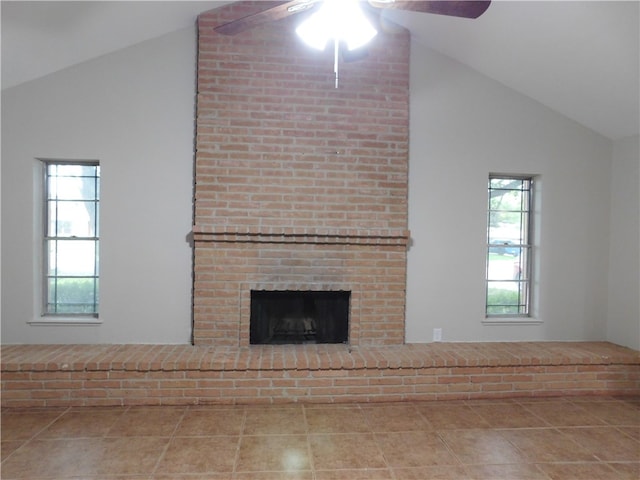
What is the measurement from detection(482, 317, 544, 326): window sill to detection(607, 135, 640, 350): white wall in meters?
0.73

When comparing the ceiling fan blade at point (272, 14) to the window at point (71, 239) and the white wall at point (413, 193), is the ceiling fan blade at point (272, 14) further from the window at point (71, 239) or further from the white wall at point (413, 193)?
the window at point (71, 239)

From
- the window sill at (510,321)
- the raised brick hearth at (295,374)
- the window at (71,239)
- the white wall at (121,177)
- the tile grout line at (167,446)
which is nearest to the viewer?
the tile grout line at (167,446)

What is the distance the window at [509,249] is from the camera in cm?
366

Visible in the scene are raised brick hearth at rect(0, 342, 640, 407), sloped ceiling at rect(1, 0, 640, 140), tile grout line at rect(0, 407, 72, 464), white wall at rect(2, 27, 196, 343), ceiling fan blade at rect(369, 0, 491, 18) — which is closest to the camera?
ceiling fan blade at rect(369, 0, 491, 18)

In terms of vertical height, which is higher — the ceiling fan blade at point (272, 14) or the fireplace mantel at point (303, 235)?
the ceiling fan blade at point (272, 14)

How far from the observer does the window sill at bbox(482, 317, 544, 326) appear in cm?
350

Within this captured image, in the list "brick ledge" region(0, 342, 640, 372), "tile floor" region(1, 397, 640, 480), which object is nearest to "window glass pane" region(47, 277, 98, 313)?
"brick ledge" region(0, 342, 640, 372)

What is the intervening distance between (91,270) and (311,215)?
203 centimetres

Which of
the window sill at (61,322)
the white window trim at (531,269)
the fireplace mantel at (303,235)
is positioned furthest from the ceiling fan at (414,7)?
the window sill at (61,322)

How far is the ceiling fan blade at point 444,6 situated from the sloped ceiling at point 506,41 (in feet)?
3.88

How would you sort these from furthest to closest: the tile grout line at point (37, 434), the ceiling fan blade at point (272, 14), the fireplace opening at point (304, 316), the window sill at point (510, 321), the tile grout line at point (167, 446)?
the window sill at point (510, 321) < the fireplace opening at point (304, 316) < the tile grout line at point (37, 434) < the tile grout line at point (167, 446) < the ceiling fan blade at point (272, 14)

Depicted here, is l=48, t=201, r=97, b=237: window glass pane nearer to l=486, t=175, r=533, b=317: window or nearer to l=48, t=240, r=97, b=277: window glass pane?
l=48, t=240, r=97, b=277: window glass pane

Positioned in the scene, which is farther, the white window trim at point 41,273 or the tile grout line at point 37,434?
the white window trim at point 41,273

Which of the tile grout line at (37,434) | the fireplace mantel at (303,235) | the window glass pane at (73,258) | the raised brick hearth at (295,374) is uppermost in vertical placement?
the fireplace mantel at (303,235)
